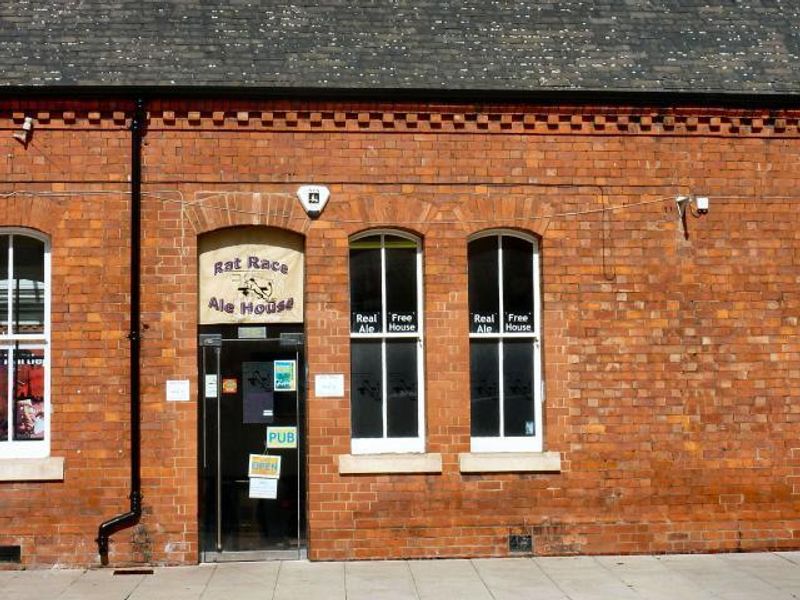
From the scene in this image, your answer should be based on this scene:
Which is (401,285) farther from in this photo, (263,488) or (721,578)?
(721,578)

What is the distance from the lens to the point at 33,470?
1101cm

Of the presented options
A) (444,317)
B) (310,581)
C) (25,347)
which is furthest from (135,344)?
(444,317)

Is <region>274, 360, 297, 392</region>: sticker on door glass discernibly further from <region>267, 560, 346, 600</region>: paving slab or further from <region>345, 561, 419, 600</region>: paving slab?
<region>345, 561, 419, 600</region>: paving slab

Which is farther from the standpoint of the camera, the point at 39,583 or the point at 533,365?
the point at 533,365

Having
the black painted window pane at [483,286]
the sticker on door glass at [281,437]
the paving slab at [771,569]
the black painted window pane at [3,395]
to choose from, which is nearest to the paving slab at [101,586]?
the black painted window pane at [3,395]

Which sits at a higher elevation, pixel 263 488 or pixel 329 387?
pixel 329 387

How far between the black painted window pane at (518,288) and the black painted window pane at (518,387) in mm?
210

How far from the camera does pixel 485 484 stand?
1141cm

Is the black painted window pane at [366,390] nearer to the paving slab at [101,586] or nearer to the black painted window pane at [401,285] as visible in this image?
the black painted window pane at [401,285]

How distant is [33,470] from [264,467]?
247 centimetres

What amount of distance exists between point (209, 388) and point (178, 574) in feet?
6.70

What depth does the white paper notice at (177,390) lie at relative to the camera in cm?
1125

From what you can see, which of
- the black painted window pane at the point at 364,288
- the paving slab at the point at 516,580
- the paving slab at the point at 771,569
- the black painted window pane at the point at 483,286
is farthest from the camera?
the black painted window pane at the point at 483,286

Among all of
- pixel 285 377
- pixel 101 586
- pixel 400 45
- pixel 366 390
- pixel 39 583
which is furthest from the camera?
pixel 400 45
